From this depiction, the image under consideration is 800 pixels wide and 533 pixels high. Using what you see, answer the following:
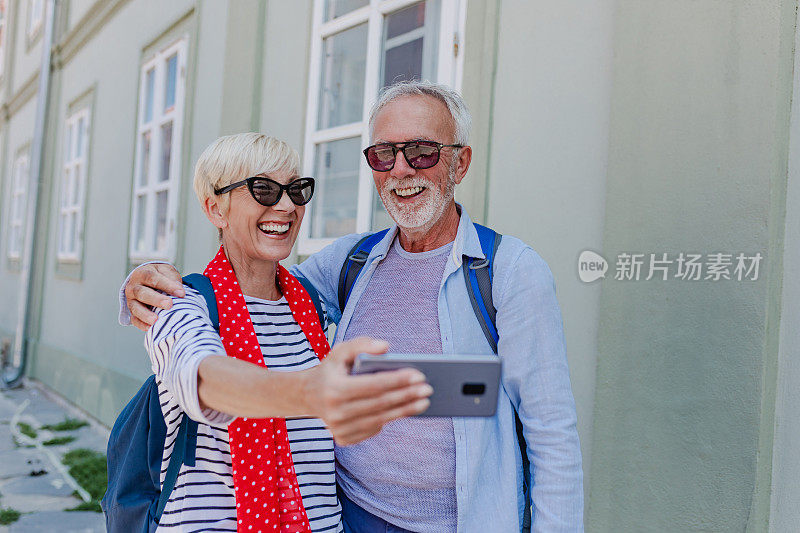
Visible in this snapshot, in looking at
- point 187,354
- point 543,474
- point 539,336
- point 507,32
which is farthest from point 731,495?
point 507,32

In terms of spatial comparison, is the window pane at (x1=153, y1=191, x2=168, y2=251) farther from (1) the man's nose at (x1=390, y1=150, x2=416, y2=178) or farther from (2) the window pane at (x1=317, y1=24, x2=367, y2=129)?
(1) the man's nose at (x1=390, y1=150, x2=416, y2=178)

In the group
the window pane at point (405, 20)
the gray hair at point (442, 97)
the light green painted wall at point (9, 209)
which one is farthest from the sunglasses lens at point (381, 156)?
the light green painted wall at point (9, 209)

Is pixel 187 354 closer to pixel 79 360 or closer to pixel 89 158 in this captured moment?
pixel 79 360

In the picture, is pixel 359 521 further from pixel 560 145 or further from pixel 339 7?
pixel 339 7

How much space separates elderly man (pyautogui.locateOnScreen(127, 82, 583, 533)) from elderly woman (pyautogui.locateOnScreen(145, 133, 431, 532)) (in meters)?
0.15

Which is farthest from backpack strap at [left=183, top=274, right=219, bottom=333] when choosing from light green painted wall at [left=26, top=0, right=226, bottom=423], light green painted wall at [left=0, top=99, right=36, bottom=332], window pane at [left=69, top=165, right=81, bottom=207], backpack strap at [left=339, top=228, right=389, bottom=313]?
light green painted wall at [left=0, top=99, right=36, bottom=332]

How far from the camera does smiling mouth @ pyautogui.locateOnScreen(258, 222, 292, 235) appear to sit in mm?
1914

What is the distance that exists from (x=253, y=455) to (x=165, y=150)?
557cm

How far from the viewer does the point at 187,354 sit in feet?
4.44

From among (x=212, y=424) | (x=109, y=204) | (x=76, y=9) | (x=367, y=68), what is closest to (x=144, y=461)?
(x=212, y=424)

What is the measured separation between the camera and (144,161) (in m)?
7.02

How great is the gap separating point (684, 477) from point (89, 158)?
27.0 feet

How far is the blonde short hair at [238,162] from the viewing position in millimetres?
1868

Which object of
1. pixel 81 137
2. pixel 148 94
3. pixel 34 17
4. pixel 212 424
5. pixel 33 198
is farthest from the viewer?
pixel 34 17
